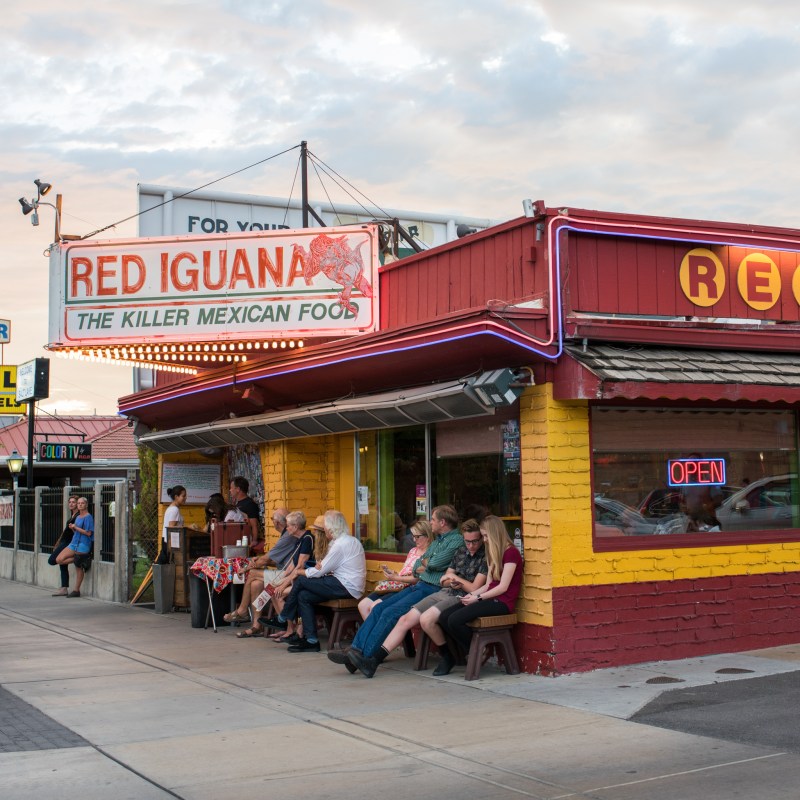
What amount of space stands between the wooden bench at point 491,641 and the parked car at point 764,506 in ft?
8.12

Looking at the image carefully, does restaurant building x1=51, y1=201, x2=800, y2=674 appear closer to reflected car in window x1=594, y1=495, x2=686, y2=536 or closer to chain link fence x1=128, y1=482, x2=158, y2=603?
reflected car in window x1=594, y1=495, x2=686, y2=536

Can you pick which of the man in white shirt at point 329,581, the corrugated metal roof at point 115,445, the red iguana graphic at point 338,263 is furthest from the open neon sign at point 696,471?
the corrugated metal roof at point 115,445

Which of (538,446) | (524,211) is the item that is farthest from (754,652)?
(524,211)

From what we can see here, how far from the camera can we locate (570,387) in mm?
9586

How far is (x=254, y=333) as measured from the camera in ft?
40.7

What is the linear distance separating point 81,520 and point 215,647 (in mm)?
7575

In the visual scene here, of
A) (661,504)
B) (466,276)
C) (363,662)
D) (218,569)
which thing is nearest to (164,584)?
(218,569)

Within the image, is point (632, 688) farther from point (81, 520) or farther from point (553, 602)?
point (81, 520)

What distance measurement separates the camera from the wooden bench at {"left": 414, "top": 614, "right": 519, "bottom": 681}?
31.7 feet

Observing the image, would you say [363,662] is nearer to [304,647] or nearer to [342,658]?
[342,658]

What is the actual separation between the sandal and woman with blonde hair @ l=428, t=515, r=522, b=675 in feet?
12.4

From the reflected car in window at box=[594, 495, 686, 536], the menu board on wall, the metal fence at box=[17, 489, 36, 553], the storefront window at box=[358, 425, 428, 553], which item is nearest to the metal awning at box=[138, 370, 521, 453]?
the storefront window at box=[358, 425, 428, 553]

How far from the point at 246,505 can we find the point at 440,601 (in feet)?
19.1

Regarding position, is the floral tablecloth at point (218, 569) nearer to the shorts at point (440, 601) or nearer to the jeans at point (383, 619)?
the jeans at point (383, 619)
